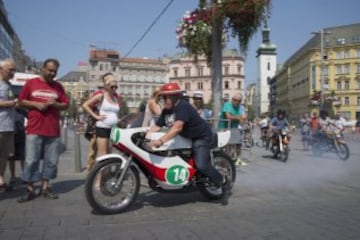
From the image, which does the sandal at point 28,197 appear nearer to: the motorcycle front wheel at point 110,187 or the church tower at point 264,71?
the motorcycle front wheel at point 110,187

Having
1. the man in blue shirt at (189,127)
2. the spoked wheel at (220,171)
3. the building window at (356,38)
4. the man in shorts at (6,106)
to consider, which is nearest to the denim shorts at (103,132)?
the man in shorts at (6,106)

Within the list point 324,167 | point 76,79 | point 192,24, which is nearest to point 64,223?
point 192,24

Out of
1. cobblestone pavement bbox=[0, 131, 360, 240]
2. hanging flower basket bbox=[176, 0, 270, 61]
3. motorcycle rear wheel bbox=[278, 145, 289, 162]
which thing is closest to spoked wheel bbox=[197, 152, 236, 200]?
cobblestone pavement bbox=[0, 131, 360, 240]

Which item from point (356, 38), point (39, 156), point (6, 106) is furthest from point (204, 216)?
point (356, 38)

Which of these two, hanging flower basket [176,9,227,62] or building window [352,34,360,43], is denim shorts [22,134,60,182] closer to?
hanging flower basket [176,9,227,62]

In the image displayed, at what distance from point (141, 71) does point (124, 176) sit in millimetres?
135019

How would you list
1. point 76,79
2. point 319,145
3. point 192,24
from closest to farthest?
1. point 192,24
2. point 319,145
3. point 76,79

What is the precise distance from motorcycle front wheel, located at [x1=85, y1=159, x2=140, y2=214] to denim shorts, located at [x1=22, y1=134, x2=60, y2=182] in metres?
1.22

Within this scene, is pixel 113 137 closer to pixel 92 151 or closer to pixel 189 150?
pixel 189 150

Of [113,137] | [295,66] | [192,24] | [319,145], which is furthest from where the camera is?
[295,66]

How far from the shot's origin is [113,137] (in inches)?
215

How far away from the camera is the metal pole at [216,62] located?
9.62 meters

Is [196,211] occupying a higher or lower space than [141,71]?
lower

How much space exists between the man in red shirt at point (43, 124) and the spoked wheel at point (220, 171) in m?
2.12
